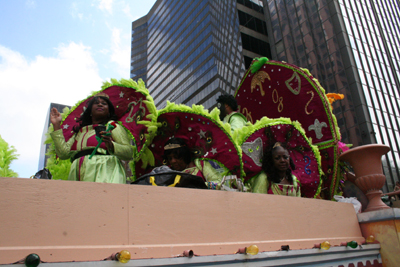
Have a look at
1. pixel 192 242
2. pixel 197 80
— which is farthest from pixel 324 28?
pixel 192 242

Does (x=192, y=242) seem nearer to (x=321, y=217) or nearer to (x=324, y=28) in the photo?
(x=321, y=217)

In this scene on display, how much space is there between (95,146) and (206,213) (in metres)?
1.50

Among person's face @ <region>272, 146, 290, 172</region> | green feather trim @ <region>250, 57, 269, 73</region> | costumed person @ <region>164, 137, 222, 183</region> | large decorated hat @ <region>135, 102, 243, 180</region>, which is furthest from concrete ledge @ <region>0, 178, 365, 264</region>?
green feather trim @ <region>250, 57, 269, 73</region>

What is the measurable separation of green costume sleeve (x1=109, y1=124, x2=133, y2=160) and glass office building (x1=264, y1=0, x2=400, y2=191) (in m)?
20.8

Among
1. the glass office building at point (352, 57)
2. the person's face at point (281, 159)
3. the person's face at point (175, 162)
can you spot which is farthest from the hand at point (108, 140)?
the glass office building at point (352, 57)

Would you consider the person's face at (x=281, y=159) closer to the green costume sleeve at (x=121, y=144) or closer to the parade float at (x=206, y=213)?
the parade float at (x=206, y=213)

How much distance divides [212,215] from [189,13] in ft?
148

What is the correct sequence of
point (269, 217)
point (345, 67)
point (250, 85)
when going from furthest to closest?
point (345, 67) → point (250, 85) → point (269, 217)

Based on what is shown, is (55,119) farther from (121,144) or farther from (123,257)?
(123,257)

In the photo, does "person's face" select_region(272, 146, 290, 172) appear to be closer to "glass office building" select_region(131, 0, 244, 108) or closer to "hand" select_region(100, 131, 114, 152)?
"hand" select_region(100, 131, 114, 152)

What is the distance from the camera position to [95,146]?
2953mm

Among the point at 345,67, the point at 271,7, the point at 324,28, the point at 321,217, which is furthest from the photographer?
the point at 271,7

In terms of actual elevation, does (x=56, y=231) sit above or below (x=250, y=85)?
below

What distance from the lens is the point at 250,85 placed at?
496cm
